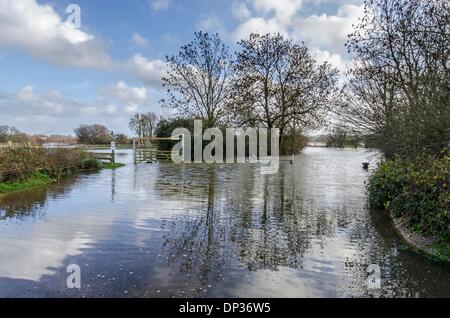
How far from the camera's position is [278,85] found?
2720 cm

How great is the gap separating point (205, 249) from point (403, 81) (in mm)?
8793

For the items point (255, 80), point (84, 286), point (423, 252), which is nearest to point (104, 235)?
point (84, 286)

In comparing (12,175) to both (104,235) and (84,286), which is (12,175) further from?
(84,286)

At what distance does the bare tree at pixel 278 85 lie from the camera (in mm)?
26203

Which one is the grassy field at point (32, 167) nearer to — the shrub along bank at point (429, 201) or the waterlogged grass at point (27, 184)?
the waterlogged grass at point (27, 184)

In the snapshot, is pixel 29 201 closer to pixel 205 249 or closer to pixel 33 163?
pixel 33 163

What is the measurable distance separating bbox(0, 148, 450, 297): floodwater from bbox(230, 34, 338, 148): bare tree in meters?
17.0

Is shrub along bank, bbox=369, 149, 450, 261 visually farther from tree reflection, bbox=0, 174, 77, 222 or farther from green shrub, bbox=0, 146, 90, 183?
green shrub, bbox=0, 146, 90, 183

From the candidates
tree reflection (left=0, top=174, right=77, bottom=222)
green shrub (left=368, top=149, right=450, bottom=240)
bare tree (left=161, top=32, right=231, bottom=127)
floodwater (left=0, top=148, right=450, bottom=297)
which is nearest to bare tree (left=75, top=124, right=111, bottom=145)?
bare tree (left=161, top=32, right=231, bottom=127)

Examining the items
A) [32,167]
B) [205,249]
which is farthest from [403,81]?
[32,167]

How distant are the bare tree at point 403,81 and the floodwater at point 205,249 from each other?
195cm

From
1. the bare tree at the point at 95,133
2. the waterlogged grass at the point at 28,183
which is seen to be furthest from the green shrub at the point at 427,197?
the bare tree at the point at 95,133
